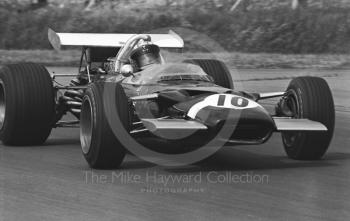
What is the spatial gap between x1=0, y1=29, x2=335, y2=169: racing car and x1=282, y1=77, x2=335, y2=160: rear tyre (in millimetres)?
11

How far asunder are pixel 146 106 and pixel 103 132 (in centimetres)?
129

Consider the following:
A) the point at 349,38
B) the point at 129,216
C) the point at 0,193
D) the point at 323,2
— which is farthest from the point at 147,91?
the point at 323,2

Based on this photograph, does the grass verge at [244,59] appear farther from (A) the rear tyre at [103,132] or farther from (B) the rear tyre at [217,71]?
(A) the rear tyre at [103,132]

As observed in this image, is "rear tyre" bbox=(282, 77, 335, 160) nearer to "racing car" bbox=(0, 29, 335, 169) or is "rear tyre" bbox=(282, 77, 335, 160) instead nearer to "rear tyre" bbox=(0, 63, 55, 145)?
"racing car" bbox=(0, 29, 335, 169)

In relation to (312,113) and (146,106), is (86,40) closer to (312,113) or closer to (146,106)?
(146,106)

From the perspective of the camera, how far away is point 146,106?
32.6 feet

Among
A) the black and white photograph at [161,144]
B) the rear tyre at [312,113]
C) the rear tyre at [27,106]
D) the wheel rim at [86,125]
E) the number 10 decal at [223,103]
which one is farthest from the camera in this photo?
the rear tyre at [27,106]

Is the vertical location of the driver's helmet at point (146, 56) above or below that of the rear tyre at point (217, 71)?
above

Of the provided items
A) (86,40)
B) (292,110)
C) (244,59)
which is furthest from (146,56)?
(244,59)

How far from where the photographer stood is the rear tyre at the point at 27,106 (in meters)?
10.8

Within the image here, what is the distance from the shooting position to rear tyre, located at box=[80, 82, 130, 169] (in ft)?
28.7

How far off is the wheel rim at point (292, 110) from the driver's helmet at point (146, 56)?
70.0 inches
